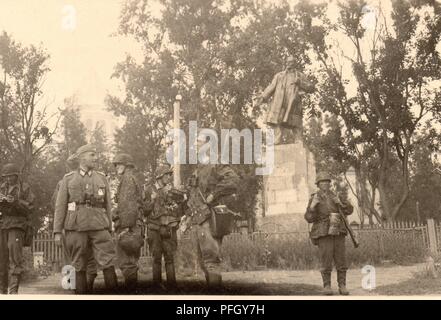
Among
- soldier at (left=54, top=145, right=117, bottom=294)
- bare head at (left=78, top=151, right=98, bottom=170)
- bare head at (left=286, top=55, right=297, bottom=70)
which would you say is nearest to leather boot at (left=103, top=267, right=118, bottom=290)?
soldier at (left=54, top=145, right=117, bottom=294)

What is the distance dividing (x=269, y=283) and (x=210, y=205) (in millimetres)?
2540

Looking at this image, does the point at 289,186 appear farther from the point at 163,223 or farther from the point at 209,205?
the point at 209,205

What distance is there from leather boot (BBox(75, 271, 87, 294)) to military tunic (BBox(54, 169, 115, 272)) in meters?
0.06

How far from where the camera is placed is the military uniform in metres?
6.88

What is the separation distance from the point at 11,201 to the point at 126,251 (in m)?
1.69

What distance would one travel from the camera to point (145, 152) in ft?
90.2

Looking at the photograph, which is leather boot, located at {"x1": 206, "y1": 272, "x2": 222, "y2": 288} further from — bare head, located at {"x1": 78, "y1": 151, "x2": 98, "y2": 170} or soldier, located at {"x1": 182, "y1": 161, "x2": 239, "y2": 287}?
bare head, located at {"x1": 78, "y1": 151, "x2": 98, "y2": 170}

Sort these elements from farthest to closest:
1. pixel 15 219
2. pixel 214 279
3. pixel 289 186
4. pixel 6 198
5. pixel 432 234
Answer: pixel 432 234 < pixel 289 186 < pixel 15 219 < pixel 6 198 < pixel 214 279

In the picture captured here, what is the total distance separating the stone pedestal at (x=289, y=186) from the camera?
42.2ft

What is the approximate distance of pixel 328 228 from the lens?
25.3 feet

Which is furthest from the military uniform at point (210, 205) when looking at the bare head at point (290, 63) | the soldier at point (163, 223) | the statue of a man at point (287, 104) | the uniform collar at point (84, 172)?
the bare head at point (290, 63)

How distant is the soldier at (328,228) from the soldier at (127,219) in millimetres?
2340

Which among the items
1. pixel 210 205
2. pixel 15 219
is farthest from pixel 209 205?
pixel 15 219

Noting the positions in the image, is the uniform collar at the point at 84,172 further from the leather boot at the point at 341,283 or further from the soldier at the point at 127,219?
the leather boot at the point at 341,283
